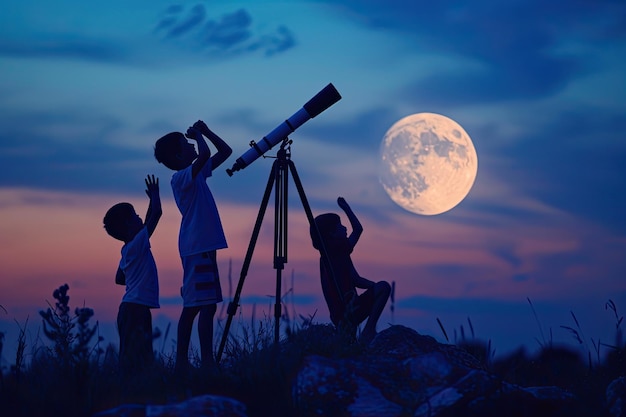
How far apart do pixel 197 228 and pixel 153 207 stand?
681 millimetres

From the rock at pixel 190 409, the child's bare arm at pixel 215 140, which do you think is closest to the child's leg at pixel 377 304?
the child's bare arm at pixel 215 140

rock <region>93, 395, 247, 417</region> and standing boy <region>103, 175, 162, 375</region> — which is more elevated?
standing boy <region>103, 175, 162, 375</region>

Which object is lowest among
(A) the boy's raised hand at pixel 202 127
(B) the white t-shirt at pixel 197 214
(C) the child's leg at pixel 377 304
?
(C) the child's leg at pixel 377 304

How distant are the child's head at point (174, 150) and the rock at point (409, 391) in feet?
10.6

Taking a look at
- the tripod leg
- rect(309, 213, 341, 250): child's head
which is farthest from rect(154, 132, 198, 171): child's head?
rect(309, 213, 341, 250): child's head

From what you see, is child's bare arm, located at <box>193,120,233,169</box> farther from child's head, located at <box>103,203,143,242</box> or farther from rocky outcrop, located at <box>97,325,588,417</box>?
rocky outcrop, located at <box>97,325,588,417</box>

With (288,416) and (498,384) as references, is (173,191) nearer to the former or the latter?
(288,416)

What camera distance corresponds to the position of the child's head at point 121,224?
9.36 meters

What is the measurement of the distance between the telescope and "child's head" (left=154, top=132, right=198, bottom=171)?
88cm

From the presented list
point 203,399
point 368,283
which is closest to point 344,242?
point 368,283

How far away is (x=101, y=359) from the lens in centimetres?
778

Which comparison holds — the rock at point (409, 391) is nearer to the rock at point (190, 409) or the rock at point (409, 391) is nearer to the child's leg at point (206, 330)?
the rock at point (190, 409)

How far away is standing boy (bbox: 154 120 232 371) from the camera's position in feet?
29.4

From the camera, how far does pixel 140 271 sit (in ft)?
30.2
